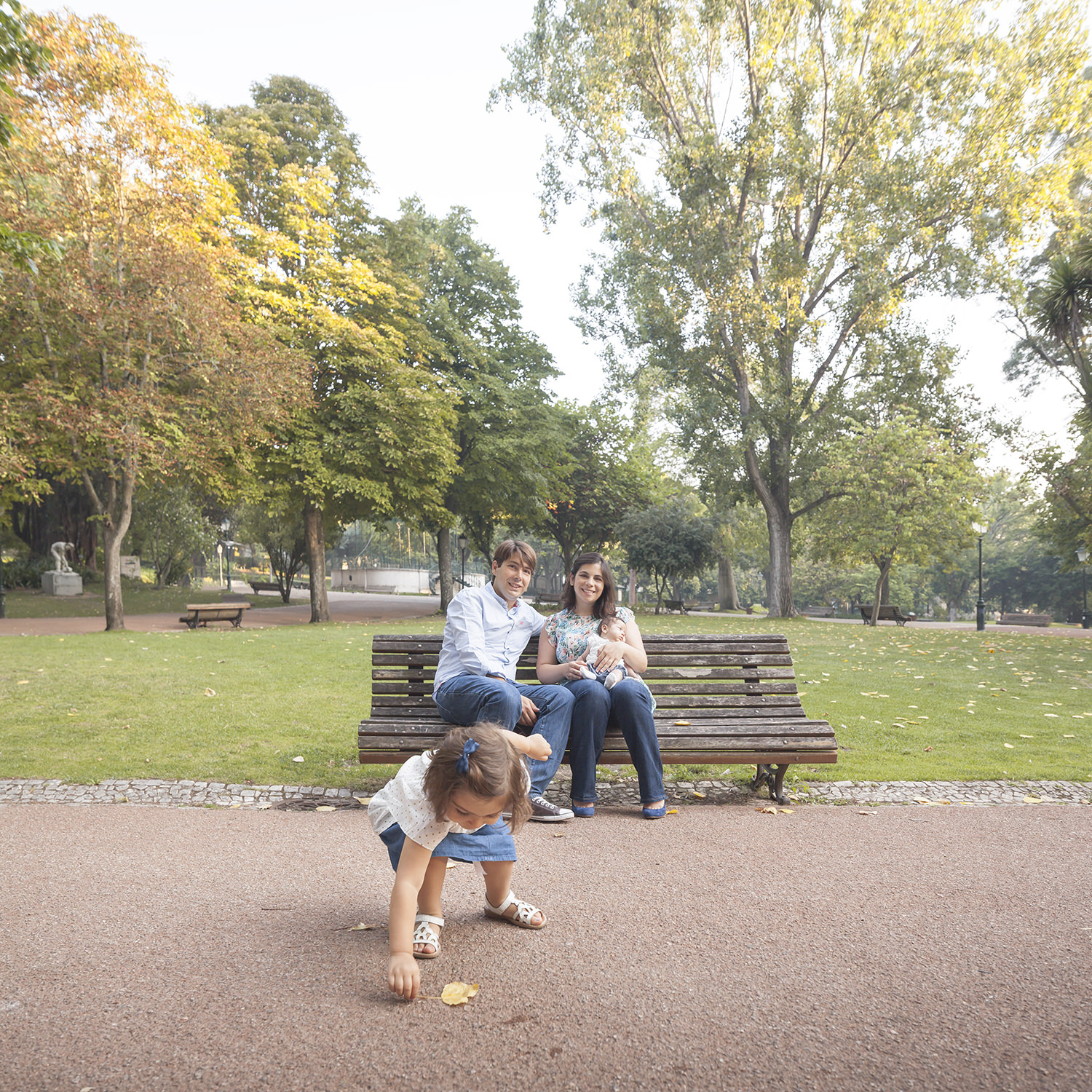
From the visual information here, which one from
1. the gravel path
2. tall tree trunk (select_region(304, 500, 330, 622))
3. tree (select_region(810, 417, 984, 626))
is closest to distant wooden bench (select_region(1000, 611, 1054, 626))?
tree (select_region(810, 417, 984, 626))

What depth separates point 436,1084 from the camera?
2.13 metres

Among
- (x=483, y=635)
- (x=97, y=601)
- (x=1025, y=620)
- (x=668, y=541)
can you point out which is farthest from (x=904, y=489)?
(x=97, y=601)

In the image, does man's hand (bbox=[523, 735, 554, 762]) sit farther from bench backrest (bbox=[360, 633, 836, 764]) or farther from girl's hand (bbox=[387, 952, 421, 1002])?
bench backrest (bbox=[360, 633, 836, 764])

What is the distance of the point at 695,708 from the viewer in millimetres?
5082

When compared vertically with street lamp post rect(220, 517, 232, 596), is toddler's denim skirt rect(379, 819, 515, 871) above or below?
below

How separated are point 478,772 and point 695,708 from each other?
9.60 feet

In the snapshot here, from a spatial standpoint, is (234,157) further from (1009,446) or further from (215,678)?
(1009,446)

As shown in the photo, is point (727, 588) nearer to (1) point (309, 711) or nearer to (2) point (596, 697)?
(1) point (309, 711)

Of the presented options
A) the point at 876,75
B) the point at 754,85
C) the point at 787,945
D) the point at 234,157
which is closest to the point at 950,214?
the point at 876,75

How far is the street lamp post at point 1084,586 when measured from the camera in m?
28.2

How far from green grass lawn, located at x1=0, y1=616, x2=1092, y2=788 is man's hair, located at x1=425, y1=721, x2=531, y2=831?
2809 millimetres

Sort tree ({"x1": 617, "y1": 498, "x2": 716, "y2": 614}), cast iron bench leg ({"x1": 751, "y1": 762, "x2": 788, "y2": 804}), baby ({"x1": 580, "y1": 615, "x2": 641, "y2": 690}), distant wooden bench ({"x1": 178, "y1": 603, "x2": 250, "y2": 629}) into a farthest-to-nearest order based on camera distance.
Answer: tree ({"x1": 617, "y1": 498, "x2": 716, "y2": 614}) < distant wooden bench ({"x1": 178, "y1": 603, "x2": 250, "y2": 629}) < cast iron bench leg ({"x1": 751, "y1": 762, "x2": 788, "y2": 804}) < baby ({"x1": 580, "y1": 615, "x2": 641, "y2": 690})

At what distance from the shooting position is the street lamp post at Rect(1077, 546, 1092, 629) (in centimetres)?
2816

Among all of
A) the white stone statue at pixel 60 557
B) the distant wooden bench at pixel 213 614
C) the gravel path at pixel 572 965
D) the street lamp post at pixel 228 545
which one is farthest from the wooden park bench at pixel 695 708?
the street lamp post at pixel 228 545
